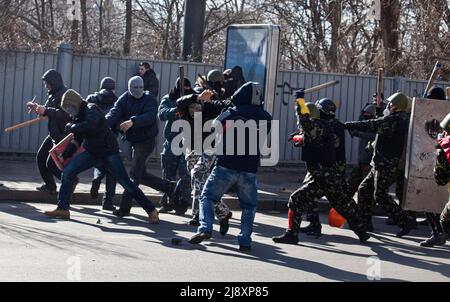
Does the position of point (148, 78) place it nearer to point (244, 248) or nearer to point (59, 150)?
point (59, 150)

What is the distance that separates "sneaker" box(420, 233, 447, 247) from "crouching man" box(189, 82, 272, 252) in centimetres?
240

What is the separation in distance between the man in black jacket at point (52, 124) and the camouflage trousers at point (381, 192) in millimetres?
4058

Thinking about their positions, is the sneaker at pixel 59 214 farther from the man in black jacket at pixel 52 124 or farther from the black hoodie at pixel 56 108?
the black hoodie at pixel 56 108

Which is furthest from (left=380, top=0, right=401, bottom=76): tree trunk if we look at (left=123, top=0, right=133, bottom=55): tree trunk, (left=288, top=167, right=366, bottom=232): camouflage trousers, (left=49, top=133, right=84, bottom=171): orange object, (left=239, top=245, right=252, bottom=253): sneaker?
(left=239, top=245, right=252, bottom=253): sneaker

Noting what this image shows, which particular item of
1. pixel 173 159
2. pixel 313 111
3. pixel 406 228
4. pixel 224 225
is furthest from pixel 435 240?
pixel 173 159

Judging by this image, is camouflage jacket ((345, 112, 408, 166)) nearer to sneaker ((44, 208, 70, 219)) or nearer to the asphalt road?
the asphalt road

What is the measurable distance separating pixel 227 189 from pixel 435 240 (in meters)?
2.78

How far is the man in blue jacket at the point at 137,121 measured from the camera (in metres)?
11.7

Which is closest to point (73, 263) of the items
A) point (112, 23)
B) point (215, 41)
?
point (215, 41)

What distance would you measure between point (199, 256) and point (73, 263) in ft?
4.54

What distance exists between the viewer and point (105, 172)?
40.9 feet

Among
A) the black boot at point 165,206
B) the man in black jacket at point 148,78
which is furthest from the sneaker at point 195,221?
the man in black jacket at point 148,78

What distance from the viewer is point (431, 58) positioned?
2036 cm

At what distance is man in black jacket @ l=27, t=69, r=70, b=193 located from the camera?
1256 cm
